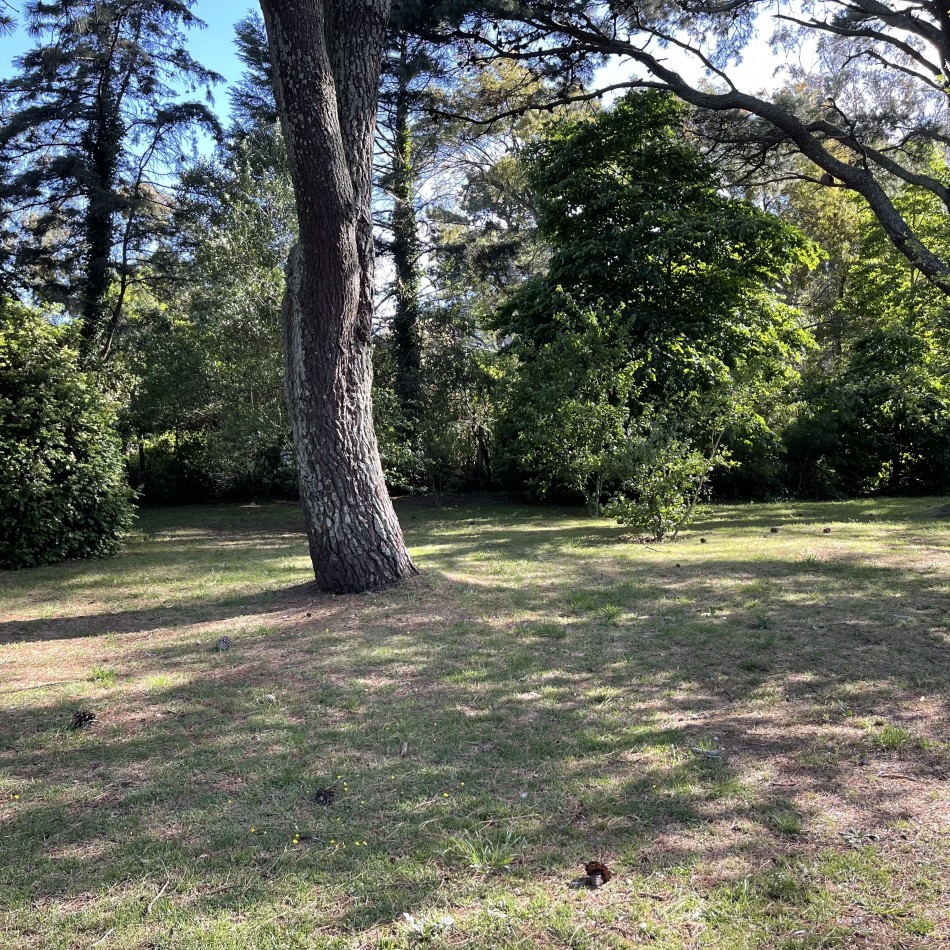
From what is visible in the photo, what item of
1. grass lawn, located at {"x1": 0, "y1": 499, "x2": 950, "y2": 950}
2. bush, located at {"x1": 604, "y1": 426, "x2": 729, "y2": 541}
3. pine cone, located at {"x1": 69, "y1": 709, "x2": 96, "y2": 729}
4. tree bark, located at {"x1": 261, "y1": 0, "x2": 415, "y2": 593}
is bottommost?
grass lawn, located at {"x1": 0, "y1": 499, "x2": 950, "y2": 950}

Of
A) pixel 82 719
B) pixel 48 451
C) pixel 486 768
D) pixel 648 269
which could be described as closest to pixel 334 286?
pixel 82 719

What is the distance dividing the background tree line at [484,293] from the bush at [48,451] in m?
0.04

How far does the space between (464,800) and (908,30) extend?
16313 millimetres

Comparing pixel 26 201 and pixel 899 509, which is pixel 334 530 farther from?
pixel 26 201

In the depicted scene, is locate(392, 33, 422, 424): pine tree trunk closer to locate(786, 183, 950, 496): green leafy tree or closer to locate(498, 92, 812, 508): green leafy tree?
locate(498, 92, 812, 508): green leafy tree

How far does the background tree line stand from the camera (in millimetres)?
11734

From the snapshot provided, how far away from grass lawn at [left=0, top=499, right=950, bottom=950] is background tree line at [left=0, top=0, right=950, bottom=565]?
196 inches

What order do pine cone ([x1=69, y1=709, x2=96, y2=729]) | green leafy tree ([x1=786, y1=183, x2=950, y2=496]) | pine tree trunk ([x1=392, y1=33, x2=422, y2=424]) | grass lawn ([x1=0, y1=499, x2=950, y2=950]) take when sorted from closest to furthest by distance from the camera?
1. grass lawn ([x1=0, y1=499, x2=950, y2=950])
2. pine cone ([x1=69, y1=709, x2=96, y2=729])
3. pine tree trunk ([x1=392, y1=33, x2=422, y2=424])
4. green leafy tree ([x1=786, y1=183, x2=950, y2=496])

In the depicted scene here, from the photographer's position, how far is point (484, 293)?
73.0 ft

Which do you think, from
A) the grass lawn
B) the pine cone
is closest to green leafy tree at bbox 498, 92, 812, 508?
the grass lawn

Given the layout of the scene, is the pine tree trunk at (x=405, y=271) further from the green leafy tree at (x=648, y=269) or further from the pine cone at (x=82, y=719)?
the pine cone at (x=82, y=719)

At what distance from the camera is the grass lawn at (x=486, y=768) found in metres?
2.46

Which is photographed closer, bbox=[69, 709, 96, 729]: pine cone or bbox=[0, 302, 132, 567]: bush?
bbox=[69, 709, 96, 729]: pine cone

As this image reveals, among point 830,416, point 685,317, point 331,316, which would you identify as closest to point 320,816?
point 331,316
